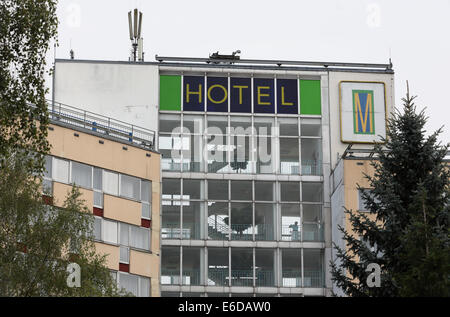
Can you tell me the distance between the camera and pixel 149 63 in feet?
241

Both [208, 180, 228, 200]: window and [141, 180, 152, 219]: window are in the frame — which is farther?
[208, 180, 228, 200]: window

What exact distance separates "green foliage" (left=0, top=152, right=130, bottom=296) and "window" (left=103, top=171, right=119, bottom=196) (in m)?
15.5

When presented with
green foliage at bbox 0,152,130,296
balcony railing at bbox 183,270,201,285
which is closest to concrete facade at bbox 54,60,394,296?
balcony railing at bbox 183,270,201,285

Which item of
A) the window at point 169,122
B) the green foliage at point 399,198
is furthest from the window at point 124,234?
the green foliage at point 399,198

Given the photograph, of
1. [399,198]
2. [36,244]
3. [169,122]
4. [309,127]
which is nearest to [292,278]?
[309,127]

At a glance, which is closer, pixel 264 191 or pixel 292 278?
pixel 292 278

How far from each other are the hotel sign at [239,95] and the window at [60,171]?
15.8 metres

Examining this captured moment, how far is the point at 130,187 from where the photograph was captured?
61.2 meters

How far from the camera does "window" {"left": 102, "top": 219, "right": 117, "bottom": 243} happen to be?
5928 cm

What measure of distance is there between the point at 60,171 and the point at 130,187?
4.72 m

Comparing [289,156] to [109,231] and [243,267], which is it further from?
[109,231]

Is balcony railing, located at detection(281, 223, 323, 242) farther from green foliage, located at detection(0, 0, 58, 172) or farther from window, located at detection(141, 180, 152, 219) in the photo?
green foliage, located at detection(0, 0, 58, 172)

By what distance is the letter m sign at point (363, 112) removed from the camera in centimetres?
7319

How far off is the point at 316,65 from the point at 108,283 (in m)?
34.6
